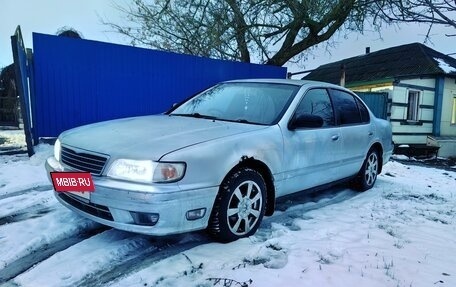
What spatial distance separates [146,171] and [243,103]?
173 centimetres

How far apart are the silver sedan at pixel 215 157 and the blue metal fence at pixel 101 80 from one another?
11.0 ft

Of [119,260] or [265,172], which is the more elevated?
[265,172]

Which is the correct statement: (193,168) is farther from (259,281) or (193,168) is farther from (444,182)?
(444,182)

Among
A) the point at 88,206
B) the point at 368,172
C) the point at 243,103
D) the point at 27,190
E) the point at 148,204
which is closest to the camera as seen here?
the point at 148,204

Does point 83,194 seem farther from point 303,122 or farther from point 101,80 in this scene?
point 101,80

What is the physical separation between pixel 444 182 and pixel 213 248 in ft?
18.5

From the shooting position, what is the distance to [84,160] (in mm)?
3059

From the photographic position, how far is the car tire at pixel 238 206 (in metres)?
3.10

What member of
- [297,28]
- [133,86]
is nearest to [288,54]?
[297,28]

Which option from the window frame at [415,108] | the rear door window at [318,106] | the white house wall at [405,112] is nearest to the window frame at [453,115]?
the white house wall at [405,112]

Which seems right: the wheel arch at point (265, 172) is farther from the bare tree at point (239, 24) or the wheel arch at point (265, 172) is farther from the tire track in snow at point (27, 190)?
the bare tree at point (239, 24)

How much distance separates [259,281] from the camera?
260cm

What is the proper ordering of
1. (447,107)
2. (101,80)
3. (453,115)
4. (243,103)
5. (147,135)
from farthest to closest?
(453,115)
(447,107)
(101,80)
(243,103)
(147,135)

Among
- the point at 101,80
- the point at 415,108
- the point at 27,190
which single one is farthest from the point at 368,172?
the point at 415,108
